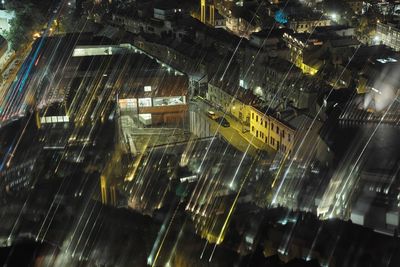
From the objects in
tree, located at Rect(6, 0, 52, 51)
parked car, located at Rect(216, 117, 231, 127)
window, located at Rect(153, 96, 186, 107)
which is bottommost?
tree, located at Rect(6, 0, 52, 51)

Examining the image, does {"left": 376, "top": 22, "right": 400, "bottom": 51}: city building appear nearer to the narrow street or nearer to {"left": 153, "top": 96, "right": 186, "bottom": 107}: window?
the narrow street

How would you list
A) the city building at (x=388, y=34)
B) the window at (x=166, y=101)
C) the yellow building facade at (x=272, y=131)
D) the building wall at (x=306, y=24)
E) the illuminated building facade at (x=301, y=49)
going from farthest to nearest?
the building wall at (x=306, y=24), the city building at (x=388, y=34), the illuminated building facade at (x=301, y=49), the window at (x=166, y=101), the yellow building facade at (x=272, y=131)

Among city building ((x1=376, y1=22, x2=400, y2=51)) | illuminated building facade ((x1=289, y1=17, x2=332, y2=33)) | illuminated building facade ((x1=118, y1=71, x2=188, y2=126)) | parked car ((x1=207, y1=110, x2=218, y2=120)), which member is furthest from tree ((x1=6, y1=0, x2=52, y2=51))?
city building ((x1=376, y1=22, x2=400, y2=51))

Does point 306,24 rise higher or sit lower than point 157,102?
lower

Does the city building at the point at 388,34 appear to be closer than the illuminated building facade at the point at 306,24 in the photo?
Yes

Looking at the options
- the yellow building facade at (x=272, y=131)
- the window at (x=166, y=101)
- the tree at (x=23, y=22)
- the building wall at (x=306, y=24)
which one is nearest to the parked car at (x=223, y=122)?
the yellow building facade at (x=272, y=131)

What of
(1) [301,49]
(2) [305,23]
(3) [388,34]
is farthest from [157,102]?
(3) [388,34]

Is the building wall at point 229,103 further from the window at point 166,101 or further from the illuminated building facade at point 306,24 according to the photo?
the illuminated building facade at point 306,24

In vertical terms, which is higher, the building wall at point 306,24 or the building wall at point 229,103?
Answer: the building wall at point 229,103

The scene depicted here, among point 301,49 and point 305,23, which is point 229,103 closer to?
point 301,49

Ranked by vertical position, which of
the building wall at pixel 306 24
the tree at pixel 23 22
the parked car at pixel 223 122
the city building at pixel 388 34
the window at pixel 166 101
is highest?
the city building at pixel 388 34

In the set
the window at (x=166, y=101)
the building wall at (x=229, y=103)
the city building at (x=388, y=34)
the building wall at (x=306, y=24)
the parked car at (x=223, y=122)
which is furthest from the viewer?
the building wall at (x=306, y=24)

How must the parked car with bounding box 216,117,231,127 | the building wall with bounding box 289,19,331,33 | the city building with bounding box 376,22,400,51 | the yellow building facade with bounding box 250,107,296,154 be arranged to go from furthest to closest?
the building wall with bounding box 289,19,331,33 → the city building with bounding box 376,22,400,51 → the parked car with bounding box 216,117,231,127 → the yellow building facade with bounding box 250,107,296,154

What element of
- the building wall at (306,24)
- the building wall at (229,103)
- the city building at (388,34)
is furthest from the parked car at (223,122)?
the city building at (388,34)
